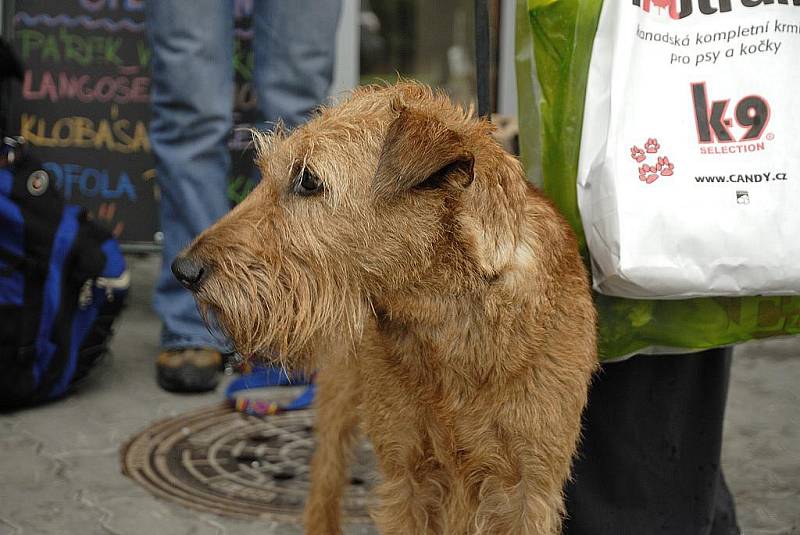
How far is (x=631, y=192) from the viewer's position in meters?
2.41

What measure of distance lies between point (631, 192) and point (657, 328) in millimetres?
437

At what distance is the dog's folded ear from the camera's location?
2.18 meters

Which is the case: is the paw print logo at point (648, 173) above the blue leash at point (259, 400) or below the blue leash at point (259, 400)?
above

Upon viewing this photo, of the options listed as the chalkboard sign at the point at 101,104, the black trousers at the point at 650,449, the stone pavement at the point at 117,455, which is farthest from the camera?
the chalkboard sign at the point at 101,104

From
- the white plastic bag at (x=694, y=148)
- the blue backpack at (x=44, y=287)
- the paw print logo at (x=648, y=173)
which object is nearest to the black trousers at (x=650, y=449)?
the white plastic bag at (x=694, y=148)

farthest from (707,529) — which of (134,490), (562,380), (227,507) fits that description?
(134,490)

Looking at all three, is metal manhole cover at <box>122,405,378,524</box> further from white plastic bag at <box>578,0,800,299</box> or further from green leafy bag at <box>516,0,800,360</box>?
white plastic bag at <box>578,0,800,299</box>

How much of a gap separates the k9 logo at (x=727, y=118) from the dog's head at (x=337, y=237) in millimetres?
517

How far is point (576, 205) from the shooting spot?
8.57ft

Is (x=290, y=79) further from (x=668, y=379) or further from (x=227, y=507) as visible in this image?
(x=668, y=379)

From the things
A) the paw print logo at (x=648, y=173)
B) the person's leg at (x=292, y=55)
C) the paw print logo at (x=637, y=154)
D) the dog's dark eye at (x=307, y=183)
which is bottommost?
the dog's dark eye at (x=307, y=183)

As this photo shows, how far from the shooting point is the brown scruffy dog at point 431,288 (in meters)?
2.26

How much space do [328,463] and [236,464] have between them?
758 millimetres

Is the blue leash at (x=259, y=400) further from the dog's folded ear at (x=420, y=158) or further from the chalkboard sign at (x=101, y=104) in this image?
the dog's folded ear at (x=420, y=158)
